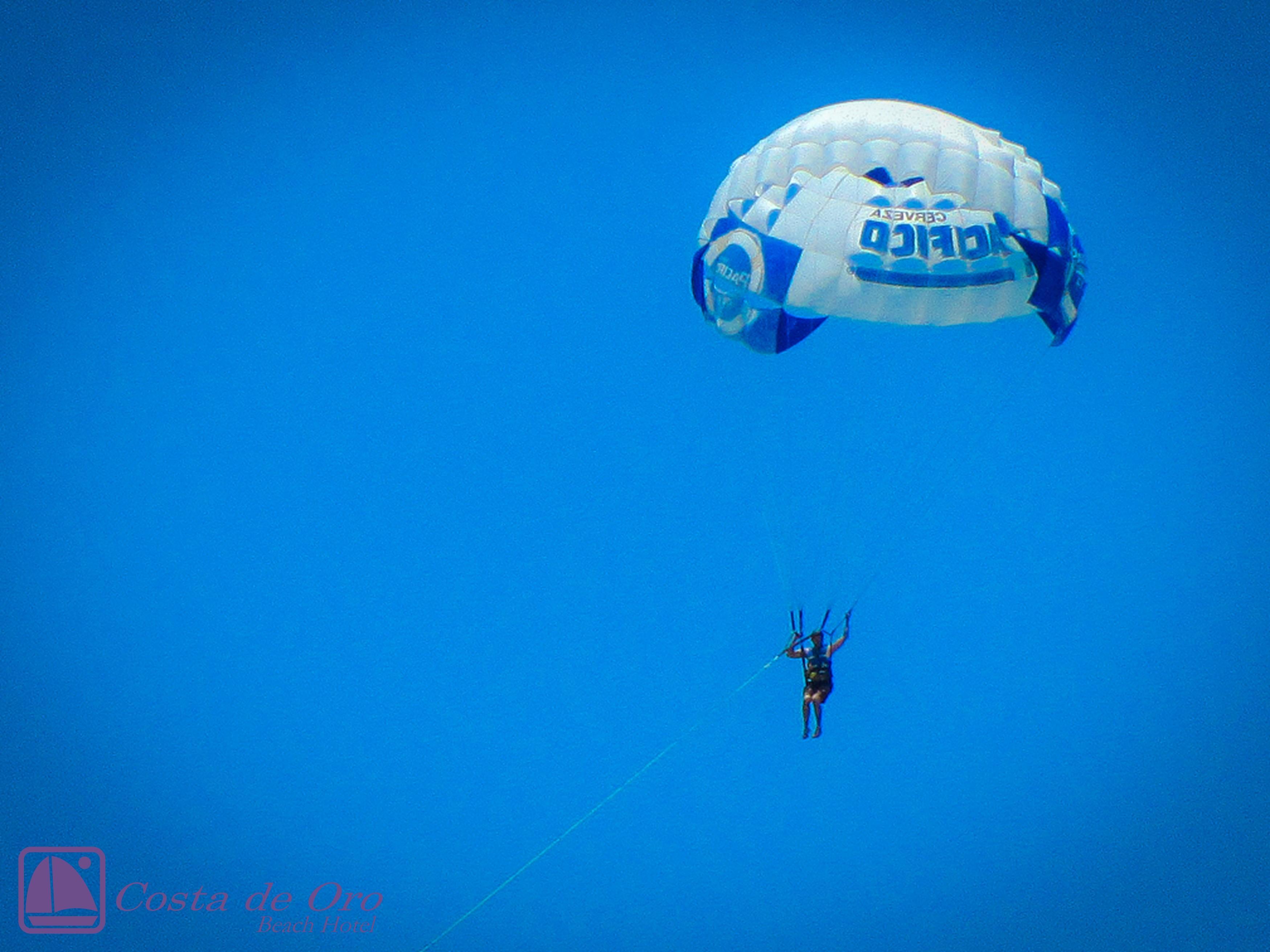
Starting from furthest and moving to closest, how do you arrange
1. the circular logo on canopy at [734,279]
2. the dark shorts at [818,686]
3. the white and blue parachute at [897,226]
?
the dark shorts at [818,686] → the circular logo on canopy at [734,279] → the white and blue parachute at [897,226]

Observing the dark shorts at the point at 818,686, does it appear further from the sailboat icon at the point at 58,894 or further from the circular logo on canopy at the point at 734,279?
the sailboat icon at the point at 58,894

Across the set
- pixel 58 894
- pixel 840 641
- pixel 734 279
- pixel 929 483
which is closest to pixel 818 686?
pixel 840 641

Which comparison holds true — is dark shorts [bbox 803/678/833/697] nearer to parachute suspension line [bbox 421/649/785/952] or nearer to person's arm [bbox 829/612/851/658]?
person's arm [bbox 829/612/851/658]

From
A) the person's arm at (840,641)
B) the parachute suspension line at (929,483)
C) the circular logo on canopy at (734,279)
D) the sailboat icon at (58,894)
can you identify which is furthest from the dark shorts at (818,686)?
the sailboat icon at (58,894)

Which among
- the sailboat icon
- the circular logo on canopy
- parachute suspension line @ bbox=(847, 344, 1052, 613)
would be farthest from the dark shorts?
the sailboat icon

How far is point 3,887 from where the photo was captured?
9.81 m

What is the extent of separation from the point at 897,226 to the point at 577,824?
6471 mm

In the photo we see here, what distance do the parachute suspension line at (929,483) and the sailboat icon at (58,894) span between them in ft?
22.6

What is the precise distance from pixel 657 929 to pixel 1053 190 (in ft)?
23.9

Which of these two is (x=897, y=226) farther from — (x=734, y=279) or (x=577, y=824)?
(x=577, y=824)

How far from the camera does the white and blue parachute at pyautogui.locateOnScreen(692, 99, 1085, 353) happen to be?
554 cm

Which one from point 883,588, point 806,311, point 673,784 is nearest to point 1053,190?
point 806,311

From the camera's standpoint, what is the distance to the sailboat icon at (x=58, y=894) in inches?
343

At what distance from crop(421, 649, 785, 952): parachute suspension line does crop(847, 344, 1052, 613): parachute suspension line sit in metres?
2.41
